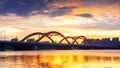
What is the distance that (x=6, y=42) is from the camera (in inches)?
6496

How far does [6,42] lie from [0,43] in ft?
13.1

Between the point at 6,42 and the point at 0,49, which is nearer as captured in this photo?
the point at 6,42

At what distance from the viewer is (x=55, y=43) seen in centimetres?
19350

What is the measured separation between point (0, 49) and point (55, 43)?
34.5 metres

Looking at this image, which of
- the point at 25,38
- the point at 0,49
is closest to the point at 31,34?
the point at 25,38

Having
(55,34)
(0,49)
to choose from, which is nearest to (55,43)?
(55,34)

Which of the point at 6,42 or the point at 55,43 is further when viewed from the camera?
the point at 55,43

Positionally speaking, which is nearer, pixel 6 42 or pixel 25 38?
pixel 6 42

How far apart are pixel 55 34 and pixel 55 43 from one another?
7931 millimetres

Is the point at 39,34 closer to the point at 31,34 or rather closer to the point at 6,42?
the point at 31,34

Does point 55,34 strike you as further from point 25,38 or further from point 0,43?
point 0,43

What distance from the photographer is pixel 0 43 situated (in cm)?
16700

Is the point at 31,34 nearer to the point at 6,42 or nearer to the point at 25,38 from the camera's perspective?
the point at 25,38

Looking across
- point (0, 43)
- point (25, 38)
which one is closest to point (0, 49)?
point (25, 38)
